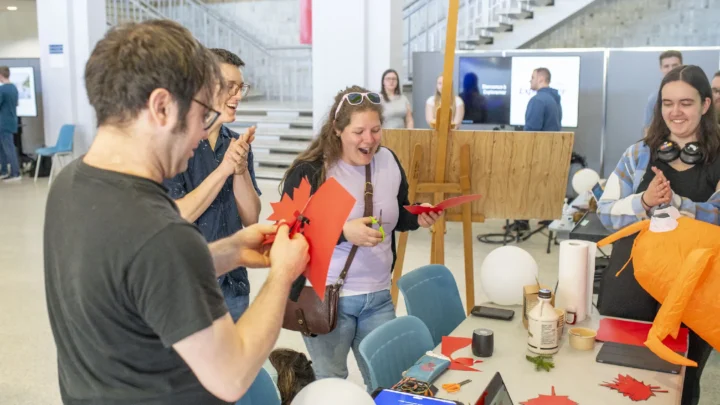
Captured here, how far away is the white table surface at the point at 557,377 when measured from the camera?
193 cm

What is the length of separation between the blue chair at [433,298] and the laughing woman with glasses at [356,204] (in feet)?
0.37

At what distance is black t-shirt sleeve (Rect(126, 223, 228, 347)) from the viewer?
42.1 inches

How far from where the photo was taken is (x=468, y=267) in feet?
13.0

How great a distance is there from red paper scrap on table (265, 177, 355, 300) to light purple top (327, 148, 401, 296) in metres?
1.02

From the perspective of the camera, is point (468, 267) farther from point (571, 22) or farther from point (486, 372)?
point (571, 22)

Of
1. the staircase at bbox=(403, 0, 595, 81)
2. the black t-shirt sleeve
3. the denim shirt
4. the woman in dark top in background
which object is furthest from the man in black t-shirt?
the staircase at bbox=(403, 0, 595, 81)

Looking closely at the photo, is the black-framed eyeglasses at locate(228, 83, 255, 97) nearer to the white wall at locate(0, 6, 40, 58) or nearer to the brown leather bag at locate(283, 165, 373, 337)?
the brown leather bag at locate(283, 165, 373, 337)

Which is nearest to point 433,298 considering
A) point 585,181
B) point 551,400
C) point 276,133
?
point 551,400

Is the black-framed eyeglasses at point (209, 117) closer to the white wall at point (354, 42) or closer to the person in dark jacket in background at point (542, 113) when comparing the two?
the person in dark jacket in background at point (542, 113)

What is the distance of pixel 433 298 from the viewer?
290 cm

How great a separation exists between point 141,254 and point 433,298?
77.8 inches

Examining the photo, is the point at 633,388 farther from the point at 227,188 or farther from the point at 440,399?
the point at 227,188

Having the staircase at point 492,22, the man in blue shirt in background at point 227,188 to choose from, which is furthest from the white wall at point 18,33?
the man in blue shirt in background at point 227,188

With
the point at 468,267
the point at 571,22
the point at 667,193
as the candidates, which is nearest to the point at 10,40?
the point at 571,22
